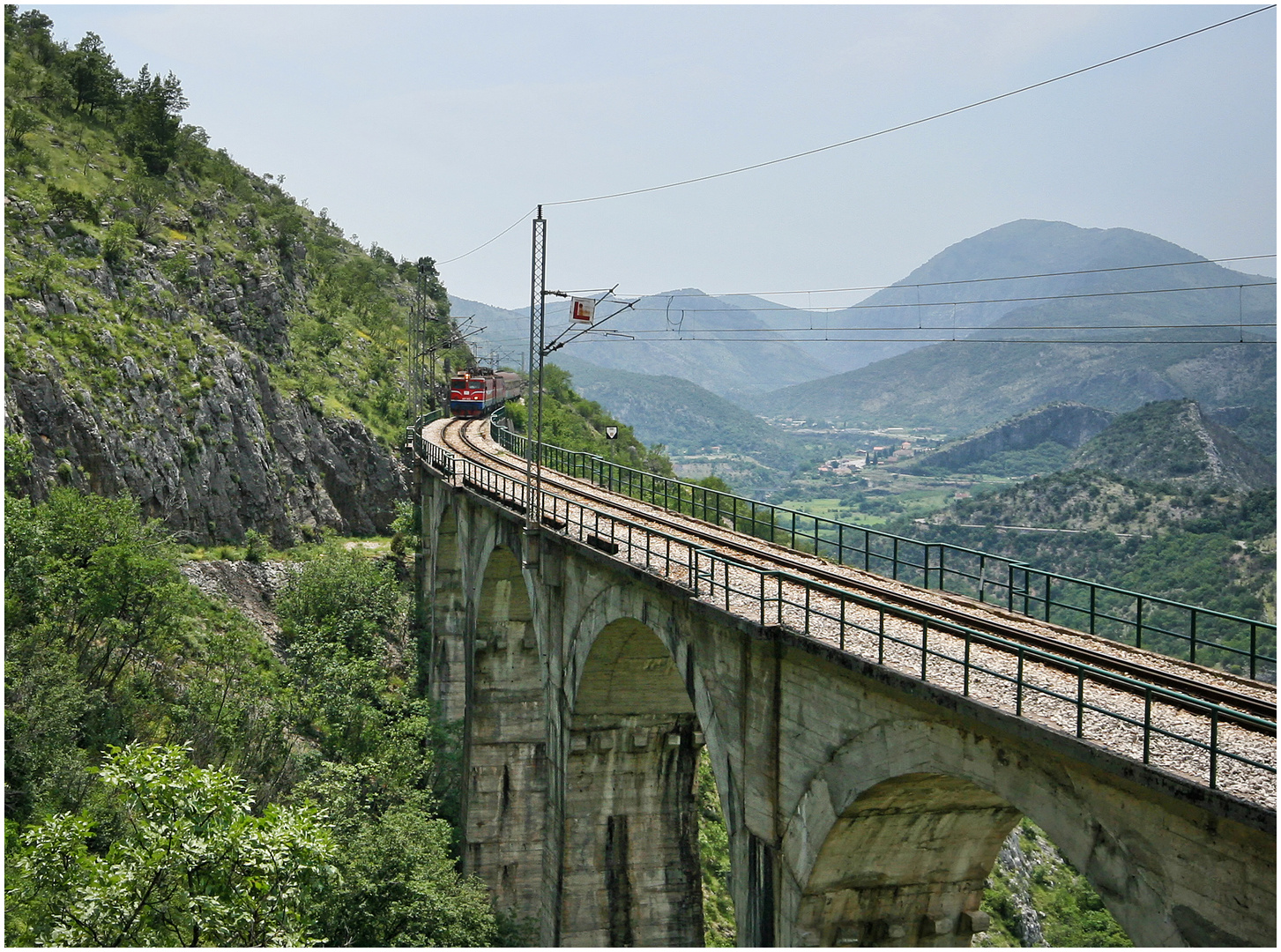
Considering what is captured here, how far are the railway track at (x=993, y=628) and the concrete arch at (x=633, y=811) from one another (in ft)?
12.8

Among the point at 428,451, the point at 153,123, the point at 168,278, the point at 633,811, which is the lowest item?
the point at 633,811

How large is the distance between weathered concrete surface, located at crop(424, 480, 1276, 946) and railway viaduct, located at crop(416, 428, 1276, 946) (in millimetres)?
34

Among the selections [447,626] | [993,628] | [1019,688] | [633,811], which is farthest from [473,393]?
[1019,688]

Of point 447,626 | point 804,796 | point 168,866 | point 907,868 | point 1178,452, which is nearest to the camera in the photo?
point 804,796

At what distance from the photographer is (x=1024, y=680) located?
48.4ft

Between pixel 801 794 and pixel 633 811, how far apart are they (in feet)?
43.6

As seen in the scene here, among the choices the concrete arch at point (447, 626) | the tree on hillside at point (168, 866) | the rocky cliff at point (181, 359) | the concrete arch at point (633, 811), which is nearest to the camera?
the tree on hillside at point (168, 866)

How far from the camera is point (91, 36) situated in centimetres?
8538

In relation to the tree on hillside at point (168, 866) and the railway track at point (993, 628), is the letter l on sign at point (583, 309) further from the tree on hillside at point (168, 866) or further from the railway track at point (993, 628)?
the tree on hillside at point (168, 866)

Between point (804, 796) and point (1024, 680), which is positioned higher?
point (1024, 680)

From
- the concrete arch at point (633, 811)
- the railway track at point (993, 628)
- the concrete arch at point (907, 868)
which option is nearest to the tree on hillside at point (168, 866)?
the concrete arch at point (633, 811)

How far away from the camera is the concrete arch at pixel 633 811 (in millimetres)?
27344

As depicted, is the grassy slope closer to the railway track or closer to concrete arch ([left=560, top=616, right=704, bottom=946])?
the railway track

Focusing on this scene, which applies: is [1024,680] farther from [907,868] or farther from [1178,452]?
[1178,452]
